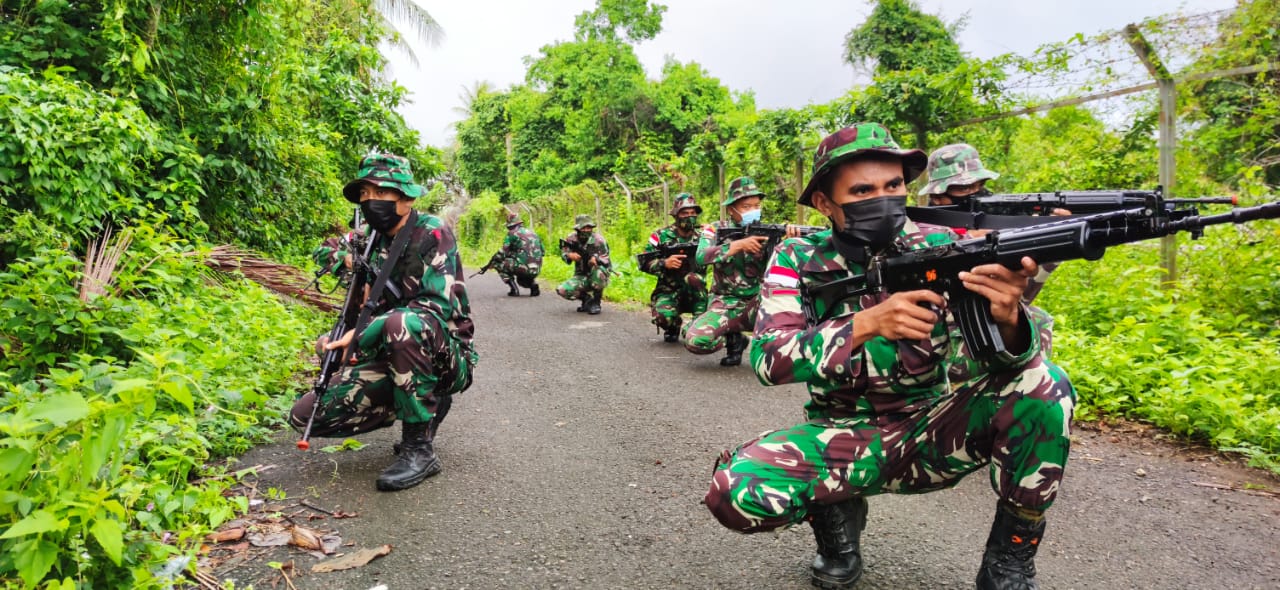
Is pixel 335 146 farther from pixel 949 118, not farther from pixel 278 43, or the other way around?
pixel 949 118

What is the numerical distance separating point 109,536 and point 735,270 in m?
5.28

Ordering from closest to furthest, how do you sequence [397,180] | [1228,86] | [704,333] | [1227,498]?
[1227,498] < [397,180] < [1228,86] < [704,333]

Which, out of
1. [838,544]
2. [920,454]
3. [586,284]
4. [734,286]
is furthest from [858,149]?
[586,284]

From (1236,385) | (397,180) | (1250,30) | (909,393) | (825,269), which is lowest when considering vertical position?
(1236,385)

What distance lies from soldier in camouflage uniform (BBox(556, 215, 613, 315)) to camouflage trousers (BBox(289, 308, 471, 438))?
7.03 meters

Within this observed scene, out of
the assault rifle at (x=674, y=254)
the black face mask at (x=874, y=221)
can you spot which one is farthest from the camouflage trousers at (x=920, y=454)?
the assault rifle at (x=674, y=254)

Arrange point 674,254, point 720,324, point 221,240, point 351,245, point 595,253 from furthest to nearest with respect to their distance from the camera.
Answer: point 595,253 → point 674,254 → point 221,240 → point 720,324 → point 351,245

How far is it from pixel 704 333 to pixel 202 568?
4.40m

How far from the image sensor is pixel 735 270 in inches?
261

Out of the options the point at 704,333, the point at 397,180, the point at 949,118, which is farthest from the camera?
the point at 949,118

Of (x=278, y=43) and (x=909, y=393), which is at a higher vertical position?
(x=278, y=43)

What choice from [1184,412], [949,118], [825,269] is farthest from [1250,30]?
[825,269]

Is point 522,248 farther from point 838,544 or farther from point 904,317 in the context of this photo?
point 904,317

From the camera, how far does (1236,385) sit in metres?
4.19
